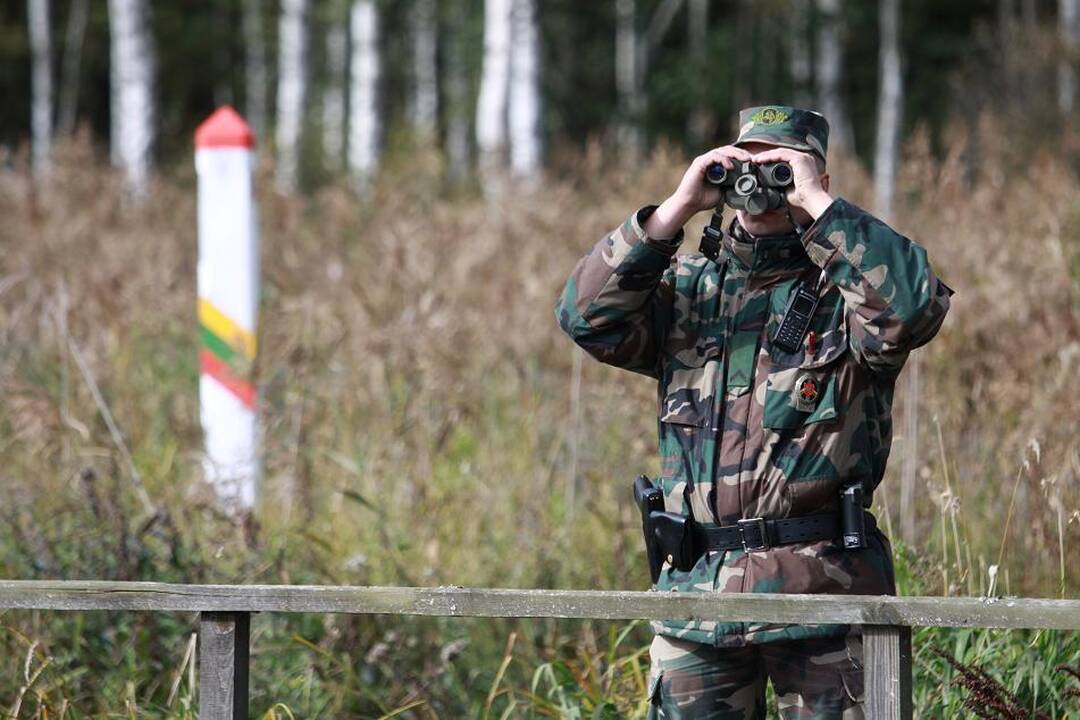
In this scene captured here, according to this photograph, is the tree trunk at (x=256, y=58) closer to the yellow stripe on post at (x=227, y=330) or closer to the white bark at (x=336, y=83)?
the white bark at (x=336, y=83)

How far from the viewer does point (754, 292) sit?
3.13 metres

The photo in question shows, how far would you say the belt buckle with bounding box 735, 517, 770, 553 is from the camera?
9.79ft

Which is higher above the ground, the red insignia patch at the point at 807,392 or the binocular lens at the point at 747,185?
the binocular lens at the point at 747,185

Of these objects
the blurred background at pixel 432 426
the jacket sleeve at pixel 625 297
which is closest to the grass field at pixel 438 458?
the blurred background at pixel 432 426

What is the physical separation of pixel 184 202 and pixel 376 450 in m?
5.52

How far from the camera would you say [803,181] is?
117 inches

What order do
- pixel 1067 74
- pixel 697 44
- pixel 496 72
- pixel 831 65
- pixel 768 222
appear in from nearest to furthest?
pixel 768 222 < pixel 1067 74 < pixel 496 72 < pixel 831 65 < pixel 697 44

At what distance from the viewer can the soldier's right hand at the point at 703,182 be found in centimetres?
301

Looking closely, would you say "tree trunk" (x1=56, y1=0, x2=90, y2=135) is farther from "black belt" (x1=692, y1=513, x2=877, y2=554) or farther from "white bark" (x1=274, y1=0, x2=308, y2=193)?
"black belt" (x1=692, y1=513, x2=877, y2=554)

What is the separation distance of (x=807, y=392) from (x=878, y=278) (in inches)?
11.0

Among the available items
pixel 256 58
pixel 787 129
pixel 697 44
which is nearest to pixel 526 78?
pixel 787 129

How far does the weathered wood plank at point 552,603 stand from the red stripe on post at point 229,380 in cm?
232

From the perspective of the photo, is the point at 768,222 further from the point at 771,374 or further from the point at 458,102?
the point at 458,102

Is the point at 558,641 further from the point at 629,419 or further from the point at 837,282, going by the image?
the point at 837,282
